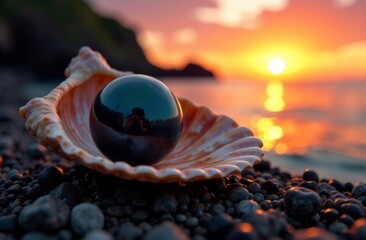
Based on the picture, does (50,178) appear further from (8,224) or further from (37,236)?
(37,236)

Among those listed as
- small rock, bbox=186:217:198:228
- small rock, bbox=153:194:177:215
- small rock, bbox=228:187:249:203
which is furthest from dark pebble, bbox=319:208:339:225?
small rock, bbox=153:194:177:215

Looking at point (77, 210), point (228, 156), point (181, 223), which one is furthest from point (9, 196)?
point (228, 156)

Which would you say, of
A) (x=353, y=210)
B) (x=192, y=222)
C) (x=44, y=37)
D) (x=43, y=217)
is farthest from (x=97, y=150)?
(x=44, y=37)

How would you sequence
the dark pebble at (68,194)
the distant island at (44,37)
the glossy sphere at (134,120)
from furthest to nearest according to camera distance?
the distant island at (44,37) → the glossy sphere at (134,120) → the dark pebble at (68,194)

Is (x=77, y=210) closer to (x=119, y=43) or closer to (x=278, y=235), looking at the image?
(x=278, y=235)

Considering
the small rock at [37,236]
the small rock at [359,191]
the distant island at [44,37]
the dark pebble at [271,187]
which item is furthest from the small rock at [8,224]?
the distant island at [44,37]

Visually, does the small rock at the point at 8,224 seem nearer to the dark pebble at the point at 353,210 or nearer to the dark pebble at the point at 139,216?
the dark pebble at the point at 139,216

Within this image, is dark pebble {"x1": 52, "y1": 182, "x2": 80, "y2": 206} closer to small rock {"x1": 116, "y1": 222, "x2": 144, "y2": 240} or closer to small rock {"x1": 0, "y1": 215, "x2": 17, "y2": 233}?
small rock {"x1": 0, "y1": 215, "x2": 17, "y2": 233}
